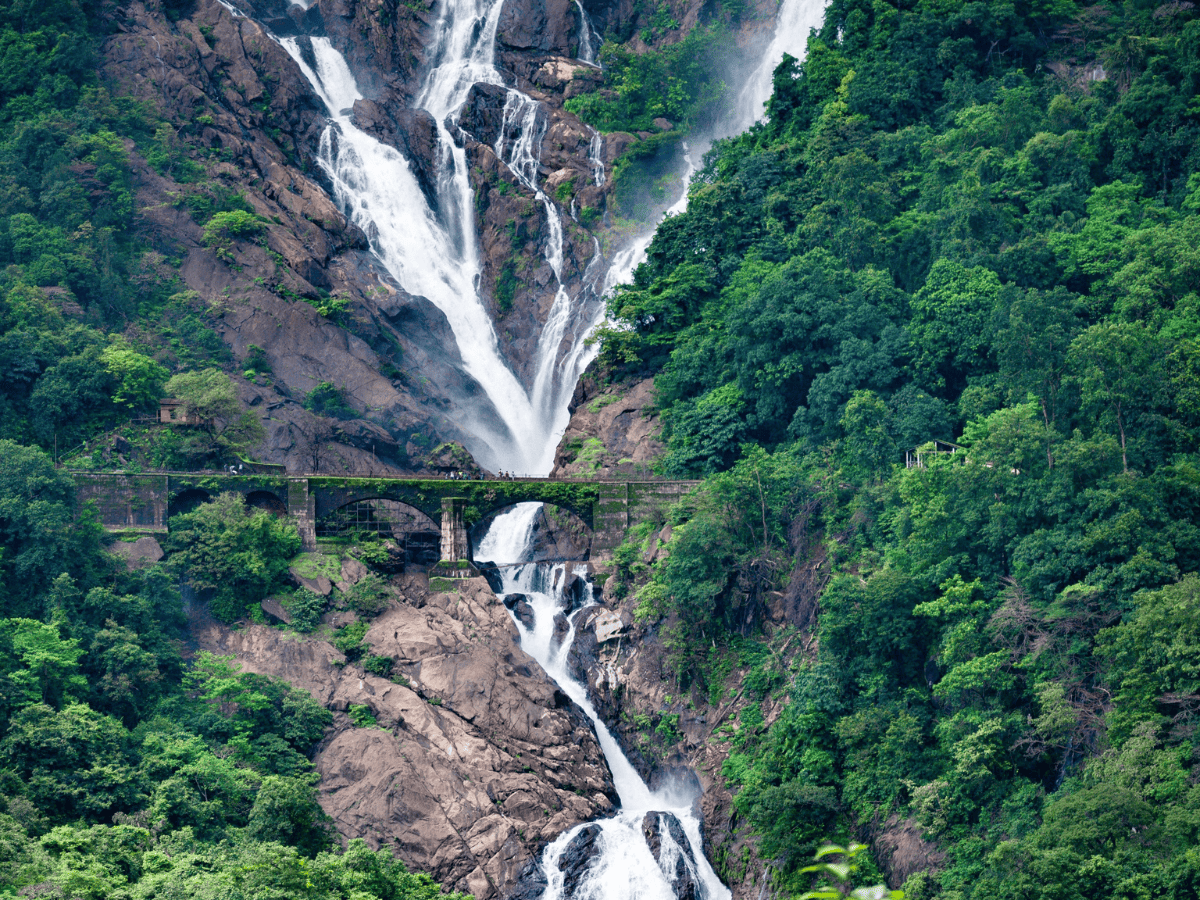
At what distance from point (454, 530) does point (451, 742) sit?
39.0ft

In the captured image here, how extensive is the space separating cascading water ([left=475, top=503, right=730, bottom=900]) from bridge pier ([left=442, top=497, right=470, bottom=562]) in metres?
2.29

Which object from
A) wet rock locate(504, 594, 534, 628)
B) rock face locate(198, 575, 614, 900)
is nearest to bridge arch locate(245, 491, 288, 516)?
rock face locate(198, 575, 614, 900)

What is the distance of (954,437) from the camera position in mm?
62250

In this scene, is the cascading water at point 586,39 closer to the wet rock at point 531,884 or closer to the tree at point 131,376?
the tree at point 131,376

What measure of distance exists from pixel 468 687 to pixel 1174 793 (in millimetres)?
28156

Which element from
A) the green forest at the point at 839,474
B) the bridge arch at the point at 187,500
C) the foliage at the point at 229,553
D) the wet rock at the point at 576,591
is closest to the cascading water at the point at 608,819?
the wet rock at the point at 576,591

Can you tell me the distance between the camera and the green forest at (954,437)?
4734 centimetres

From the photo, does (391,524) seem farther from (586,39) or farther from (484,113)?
(586,39)

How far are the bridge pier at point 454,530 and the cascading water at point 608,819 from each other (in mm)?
2290

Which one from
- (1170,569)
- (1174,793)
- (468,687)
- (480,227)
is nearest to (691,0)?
(480,227)

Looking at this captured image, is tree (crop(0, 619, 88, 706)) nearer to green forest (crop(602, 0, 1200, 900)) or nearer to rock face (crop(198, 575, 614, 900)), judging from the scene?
rock face (crop(198, 575, 614, 900))

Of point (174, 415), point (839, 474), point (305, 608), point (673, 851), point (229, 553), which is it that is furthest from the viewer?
point (174, 415)

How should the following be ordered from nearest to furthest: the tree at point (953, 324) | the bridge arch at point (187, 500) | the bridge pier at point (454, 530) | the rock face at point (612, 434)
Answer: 1. the tree at point (953, 324)
2. the bridge arch at point (187, 500)
3. the bridge pier at point (454, 530)
4. the rock face at point (612, 434)

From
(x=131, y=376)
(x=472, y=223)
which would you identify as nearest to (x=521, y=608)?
(x=131, y=376)
